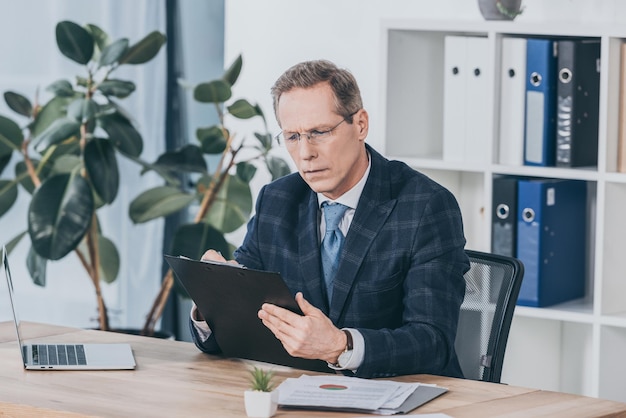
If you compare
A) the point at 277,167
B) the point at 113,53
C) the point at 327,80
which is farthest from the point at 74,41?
the point at 327,80

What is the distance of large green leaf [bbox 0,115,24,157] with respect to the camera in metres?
3.83

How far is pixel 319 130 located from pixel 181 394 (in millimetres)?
651

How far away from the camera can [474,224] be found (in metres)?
3.77

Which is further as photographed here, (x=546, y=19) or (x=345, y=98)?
(x=546, y=19)

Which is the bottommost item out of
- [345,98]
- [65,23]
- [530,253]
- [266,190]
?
[530,253]

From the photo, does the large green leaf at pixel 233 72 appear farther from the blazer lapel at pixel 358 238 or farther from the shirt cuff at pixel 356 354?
the shirt cuff at pixel 356 354

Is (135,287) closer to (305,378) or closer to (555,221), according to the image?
→ (555,221)

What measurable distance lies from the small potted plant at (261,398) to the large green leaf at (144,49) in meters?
2.03

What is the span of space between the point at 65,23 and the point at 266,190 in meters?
1.30

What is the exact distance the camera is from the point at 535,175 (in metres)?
3.42

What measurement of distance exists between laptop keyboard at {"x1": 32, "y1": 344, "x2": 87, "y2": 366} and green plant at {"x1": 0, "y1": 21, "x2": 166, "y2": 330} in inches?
44.0

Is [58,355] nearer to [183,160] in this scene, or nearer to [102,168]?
[102,168]

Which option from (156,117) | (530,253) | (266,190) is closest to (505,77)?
(530,253)

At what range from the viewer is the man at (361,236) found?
244cm
